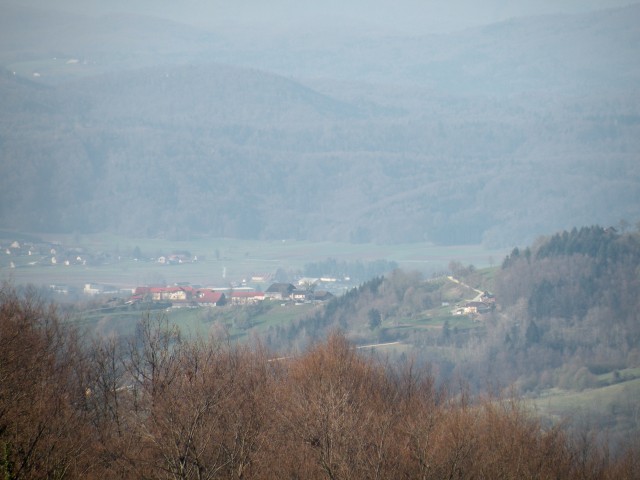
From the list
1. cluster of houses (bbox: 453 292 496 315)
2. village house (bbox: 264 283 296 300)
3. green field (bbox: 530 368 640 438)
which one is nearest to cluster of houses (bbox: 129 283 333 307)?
village house (bbox: 264 283 296 300)

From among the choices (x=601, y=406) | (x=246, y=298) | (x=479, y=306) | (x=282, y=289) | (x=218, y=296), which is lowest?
(x=601, y=406)

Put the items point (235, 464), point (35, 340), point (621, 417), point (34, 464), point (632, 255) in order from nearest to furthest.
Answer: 1. point (34, 464)
2. point (235, 464)
3. point (35, 340)
4. point (621, 417)
5. point (632, 255)

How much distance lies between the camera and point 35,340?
44.8m

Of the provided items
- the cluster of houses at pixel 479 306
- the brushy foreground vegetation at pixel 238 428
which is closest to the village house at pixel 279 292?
the cluster of houses at pixel 479 306

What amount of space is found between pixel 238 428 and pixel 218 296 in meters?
134

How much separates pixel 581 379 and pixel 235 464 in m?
84.4

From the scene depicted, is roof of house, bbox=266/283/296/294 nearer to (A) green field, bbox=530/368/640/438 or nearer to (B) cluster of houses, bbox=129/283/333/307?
(B) cluster of houses, bbox=129/283/333/307

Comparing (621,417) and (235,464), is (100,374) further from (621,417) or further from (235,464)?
(621,417)

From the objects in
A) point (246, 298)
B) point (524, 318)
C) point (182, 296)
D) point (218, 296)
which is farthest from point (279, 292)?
point (524, 318)

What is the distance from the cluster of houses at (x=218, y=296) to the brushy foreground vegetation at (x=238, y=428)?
370 ft

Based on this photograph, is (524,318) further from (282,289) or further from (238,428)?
(238,428)

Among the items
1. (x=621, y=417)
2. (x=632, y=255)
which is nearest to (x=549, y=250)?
(x=632, y=255)

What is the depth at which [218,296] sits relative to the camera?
170m

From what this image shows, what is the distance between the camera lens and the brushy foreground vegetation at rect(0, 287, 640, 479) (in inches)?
1328
